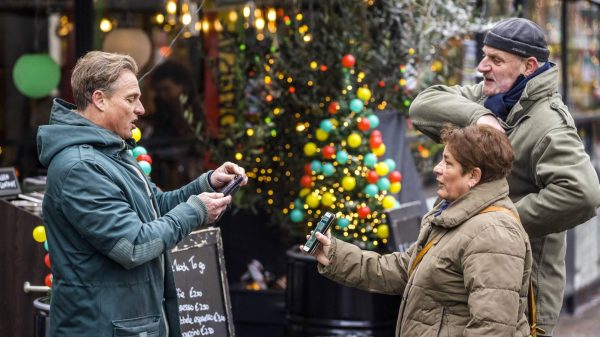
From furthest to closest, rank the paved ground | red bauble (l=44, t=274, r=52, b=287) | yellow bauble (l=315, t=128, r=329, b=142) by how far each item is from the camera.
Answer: the paved ground
yellow bauble (l=315, t=128, r=329, b=142)
red bauble (l=44, t=274, r=52, b=287)

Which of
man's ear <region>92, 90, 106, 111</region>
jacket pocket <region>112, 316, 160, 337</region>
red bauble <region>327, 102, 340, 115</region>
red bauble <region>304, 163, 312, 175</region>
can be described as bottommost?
jacket pocket <region>112, 316, 160, 337</region>

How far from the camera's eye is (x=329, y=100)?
6.45 meters

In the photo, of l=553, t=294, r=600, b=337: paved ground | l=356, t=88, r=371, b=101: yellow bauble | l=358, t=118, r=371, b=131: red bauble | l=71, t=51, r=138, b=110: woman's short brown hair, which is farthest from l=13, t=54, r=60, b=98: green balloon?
l=553, t=294, r=600, b=337: paved ground

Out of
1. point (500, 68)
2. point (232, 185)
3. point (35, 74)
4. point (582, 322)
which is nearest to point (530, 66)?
point (500, 68)

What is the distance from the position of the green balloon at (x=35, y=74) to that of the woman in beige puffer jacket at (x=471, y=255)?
4950 mm

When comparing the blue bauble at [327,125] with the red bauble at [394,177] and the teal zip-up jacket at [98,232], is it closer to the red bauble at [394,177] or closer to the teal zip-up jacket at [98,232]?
the red bauble at [394,177]

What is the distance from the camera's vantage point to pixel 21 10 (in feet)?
31.3

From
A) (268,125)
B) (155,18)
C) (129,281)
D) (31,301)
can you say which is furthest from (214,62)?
(129,281)

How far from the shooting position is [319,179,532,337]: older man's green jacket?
3377mm

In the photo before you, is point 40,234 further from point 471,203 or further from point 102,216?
point 471,203

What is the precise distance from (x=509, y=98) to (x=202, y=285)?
2.01 metres

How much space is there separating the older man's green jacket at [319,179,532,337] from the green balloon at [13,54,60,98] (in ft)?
16.1

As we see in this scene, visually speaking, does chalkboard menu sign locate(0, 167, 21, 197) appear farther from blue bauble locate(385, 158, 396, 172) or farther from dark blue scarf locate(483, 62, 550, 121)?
dark blue scarf locate(483, 62, 550, 121)

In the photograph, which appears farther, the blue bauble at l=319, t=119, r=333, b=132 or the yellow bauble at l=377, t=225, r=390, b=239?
the blue bauble at l=319, t=119, r=333, b=132
